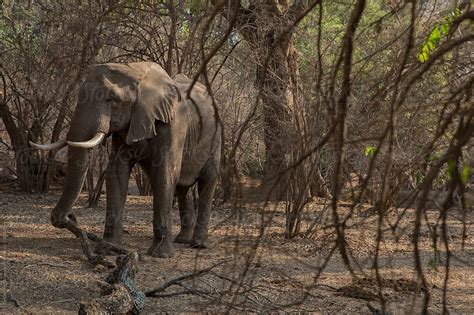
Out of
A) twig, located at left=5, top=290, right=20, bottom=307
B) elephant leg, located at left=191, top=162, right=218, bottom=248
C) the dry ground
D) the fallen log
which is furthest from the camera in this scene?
elephant leg, located at left=191, top=162, right=218, bottom=248

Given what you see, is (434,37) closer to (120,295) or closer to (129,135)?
(120,295)

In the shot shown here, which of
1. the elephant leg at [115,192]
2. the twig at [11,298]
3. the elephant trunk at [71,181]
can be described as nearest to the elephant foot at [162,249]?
the elephant leg at [115,192]

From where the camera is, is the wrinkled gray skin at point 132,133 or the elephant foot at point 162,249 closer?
the wrinkled gray skin at point 132,133

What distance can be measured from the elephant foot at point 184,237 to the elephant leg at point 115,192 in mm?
1065

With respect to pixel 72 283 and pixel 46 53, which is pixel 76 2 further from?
pixel 72 283

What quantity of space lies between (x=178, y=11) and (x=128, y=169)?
13.3ft

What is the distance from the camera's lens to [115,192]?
891cm

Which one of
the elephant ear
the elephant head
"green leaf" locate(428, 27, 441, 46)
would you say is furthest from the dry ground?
"green leaf" locate(428, 27, 441, 46)

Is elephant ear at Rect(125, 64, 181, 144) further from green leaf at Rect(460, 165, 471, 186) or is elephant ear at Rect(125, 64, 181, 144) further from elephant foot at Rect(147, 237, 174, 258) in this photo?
green leaf at Rect(460, 165, 471, 186)

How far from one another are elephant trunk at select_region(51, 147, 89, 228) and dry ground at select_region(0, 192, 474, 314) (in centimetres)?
34

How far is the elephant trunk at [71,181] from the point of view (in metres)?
8.45

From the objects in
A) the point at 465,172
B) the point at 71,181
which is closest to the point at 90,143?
the point at 71,181

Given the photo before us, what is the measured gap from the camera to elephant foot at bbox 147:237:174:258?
8.68 m

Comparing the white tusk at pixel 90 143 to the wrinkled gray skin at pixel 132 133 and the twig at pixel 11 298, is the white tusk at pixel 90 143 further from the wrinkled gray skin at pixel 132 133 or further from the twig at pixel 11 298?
the twig at pixel 11 298
